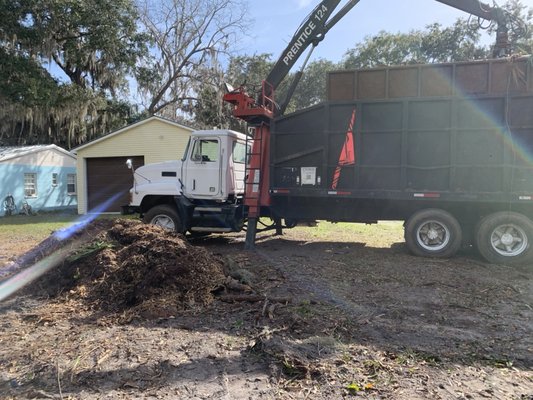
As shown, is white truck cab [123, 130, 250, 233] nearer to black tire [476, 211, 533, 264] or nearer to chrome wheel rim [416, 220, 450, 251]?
chrome wheel rim [416, 220, 450, 251]

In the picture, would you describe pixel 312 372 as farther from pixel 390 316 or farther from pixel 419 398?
pixel 390 316

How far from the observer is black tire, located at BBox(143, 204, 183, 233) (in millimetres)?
10242

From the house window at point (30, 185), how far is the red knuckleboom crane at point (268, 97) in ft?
58.7

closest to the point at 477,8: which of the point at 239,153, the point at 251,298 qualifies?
the point at 239,153

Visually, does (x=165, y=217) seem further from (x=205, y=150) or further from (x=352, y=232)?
(x=352, y=232)

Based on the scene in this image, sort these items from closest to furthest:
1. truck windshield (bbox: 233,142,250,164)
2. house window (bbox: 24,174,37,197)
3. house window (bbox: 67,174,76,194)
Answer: truck windshield (bbox: 233,142,250,164) < house window (bbox: 24,174,37,197) < house window (bbox: 67,174,76,194)

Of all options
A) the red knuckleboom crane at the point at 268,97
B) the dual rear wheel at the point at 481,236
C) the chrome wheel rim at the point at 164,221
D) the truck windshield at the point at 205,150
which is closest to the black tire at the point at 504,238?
the dual rear wheel at the point at 481,236

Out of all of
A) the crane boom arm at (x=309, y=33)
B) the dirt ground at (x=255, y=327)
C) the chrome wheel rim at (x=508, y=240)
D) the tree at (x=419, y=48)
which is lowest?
the dirt ground at (x=255, y=327)

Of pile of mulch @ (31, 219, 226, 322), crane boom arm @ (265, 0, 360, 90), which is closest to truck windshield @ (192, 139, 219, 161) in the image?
crane boom arm @ (265, 0, 360, 90)

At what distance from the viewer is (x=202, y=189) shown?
33.4 feet

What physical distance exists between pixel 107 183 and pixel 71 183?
6.84 metres

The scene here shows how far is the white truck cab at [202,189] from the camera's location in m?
10.1

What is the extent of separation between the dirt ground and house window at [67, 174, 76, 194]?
2012 centimetres

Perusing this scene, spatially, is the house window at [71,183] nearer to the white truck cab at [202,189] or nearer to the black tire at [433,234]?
the white truck cab at [202,189]
